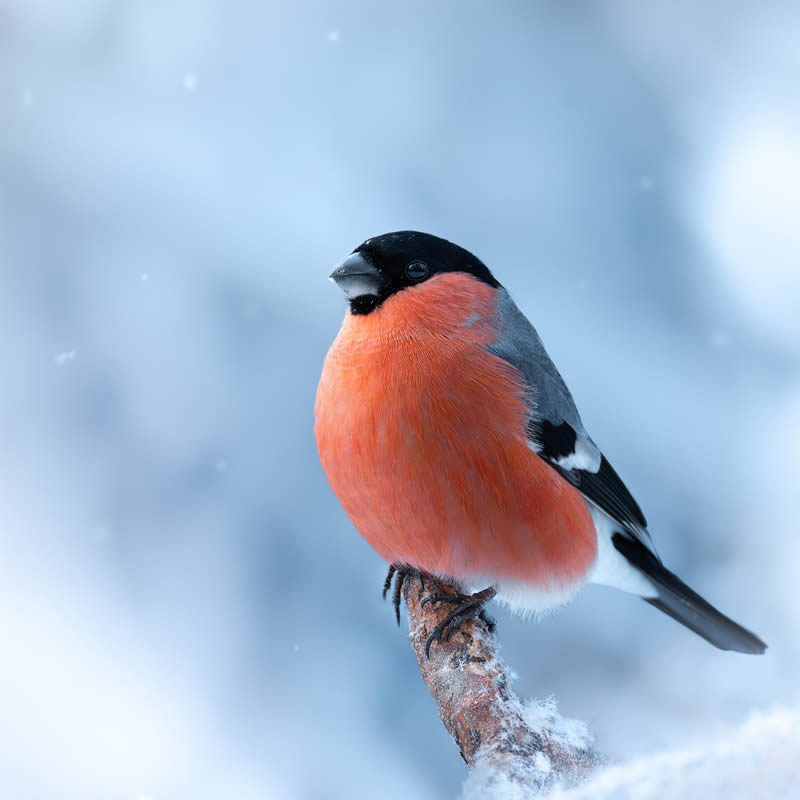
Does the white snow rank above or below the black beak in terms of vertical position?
below

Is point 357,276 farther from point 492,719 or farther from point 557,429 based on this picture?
point 492,719

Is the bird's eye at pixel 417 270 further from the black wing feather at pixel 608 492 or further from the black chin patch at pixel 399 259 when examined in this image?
the black wing feather at pixel 608 492

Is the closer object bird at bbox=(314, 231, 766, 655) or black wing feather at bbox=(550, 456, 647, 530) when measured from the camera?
bird at bbox=(314, 231, 766, 655)

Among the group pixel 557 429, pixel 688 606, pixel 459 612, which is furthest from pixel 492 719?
pixel 688 606

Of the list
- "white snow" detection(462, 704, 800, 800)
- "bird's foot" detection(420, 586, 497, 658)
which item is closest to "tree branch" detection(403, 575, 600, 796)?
"bird's foot" detection(420, 586, 497, 658)

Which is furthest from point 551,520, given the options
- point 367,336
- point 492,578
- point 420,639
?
point 367,336

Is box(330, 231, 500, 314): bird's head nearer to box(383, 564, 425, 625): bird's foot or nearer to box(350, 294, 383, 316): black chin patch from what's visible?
box(350, 294, 383, 316): black chin patch

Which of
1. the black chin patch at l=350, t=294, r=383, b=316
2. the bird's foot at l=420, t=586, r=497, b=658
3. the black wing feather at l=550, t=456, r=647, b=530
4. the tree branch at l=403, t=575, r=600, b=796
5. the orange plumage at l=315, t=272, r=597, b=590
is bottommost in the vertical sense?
the tree branch at l=403, t=575, r=600, b=796
